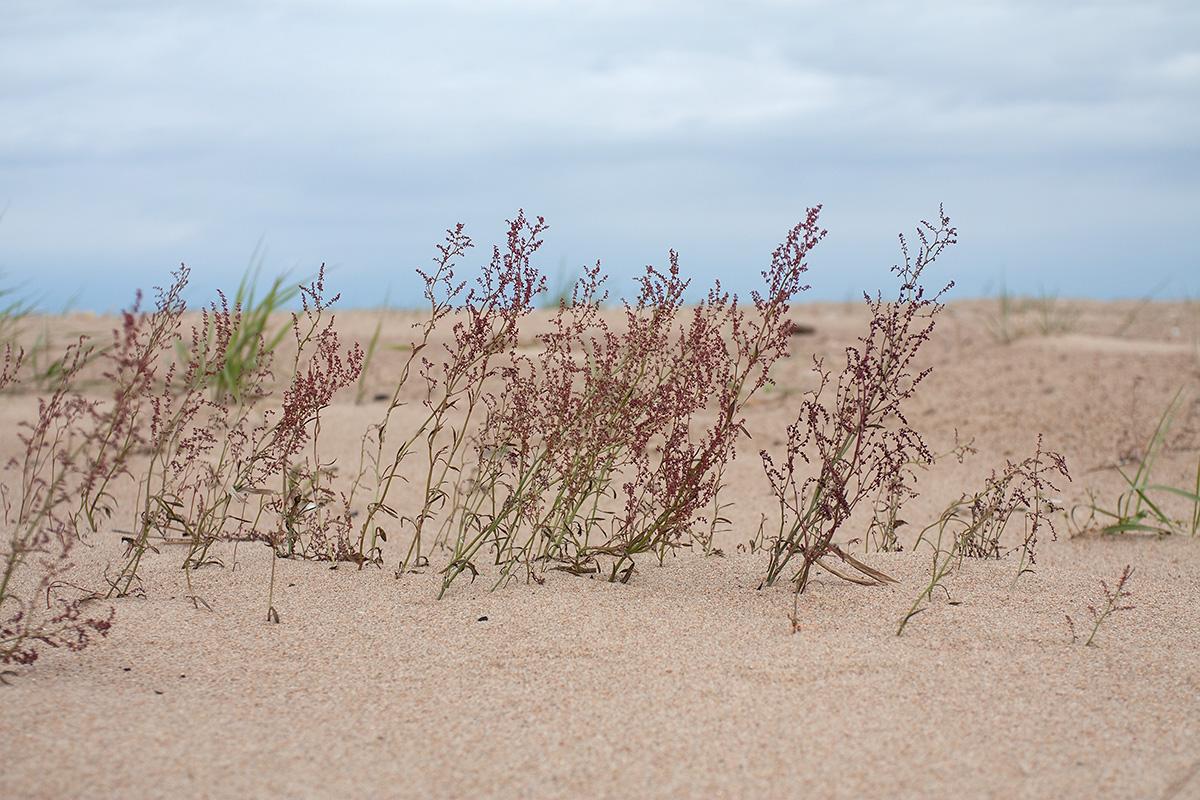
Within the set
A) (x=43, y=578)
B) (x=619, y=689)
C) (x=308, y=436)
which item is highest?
(x=308, y=436)

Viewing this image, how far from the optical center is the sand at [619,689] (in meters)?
A: 2.11

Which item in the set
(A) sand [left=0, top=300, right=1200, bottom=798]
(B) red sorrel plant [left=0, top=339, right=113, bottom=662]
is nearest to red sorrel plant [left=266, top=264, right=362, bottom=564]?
(A) sand [left=0, top=300, right=1200, bottom=798]

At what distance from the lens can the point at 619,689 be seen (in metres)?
2.49

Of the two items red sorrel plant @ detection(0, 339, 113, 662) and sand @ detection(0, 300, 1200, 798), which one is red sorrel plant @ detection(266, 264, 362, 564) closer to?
sand @ detection(0, 300, 1200, 798)

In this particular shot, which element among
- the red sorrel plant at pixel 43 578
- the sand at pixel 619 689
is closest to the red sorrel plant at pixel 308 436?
the sand at pixel 619 689

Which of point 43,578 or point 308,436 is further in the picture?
point 308,436

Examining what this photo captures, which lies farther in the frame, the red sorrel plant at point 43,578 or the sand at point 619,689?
the red sorrel plant at point 43,578

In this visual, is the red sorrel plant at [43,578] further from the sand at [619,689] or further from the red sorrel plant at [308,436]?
the red sorrel plant at [308,436]

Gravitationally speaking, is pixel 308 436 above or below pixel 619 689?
above

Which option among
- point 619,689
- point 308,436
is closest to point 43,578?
point 308,436

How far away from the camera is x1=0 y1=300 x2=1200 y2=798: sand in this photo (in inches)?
82.9

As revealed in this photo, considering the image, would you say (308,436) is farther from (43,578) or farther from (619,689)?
(619,689)

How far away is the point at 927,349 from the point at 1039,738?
8235 mm

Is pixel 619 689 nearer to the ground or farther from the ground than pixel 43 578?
nearer to the ground
